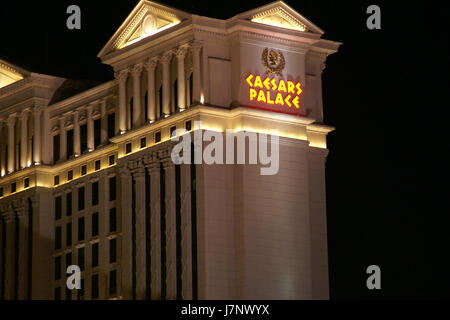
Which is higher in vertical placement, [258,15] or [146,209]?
[258,15]

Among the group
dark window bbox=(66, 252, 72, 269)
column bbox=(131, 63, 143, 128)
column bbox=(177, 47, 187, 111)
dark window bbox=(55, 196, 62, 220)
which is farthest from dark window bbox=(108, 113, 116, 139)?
column bbox=(177, 47, 187, 111)

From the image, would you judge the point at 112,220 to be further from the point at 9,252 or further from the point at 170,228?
the point at 9,252

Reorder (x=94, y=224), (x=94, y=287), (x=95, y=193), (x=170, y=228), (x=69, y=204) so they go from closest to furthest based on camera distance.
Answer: (x=170, y=228)
(x=94, y=287)
(x=94, y=224)
(x=95, y=193)
(x=69, y=204)

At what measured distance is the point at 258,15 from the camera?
103188 millimetres

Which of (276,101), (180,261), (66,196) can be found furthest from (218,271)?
(66,196)

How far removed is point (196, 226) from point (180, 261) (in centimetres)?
267

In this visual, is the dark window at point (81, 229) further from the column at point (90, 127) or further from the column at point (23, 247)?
the column at point (90, 127)

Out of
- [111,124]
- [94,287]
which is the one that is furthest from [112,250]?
[111,124]

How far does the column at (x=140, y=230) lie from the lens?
102 m

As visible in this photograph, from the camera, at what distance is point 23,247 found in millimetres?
114125

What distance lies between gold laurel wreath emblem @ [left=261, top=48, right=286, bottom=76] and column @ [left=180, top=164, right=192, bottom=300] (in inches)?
327

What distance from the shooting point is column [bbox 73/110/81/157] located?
113m

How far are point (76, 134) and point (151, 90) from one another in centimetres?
1080
